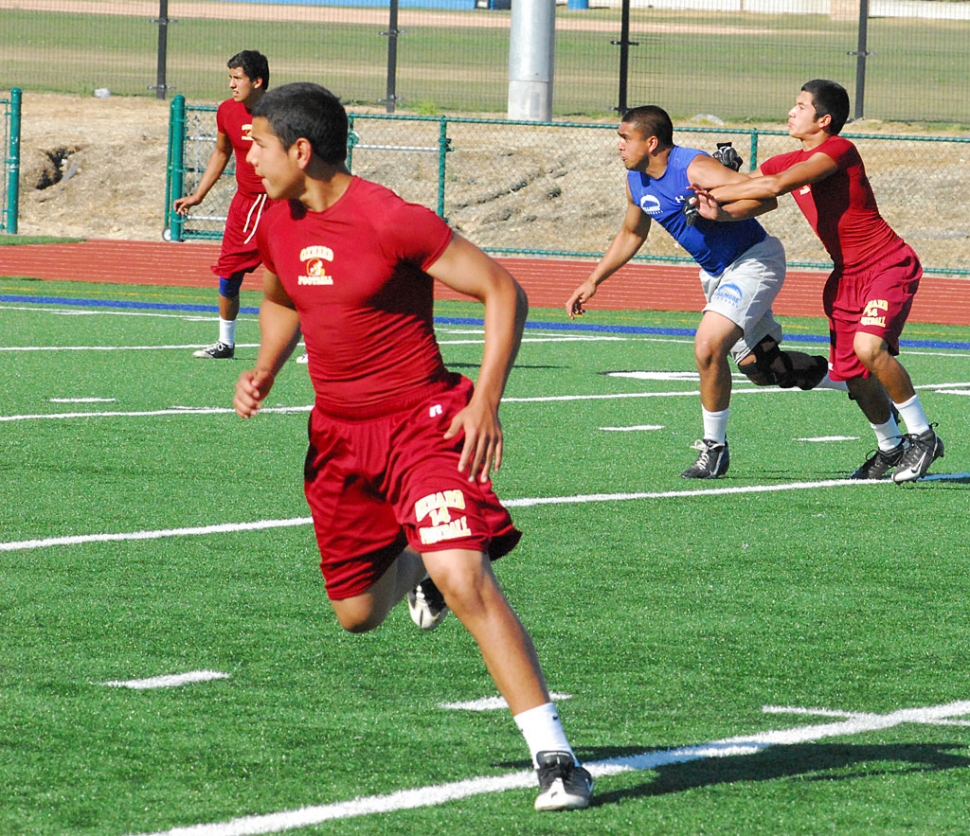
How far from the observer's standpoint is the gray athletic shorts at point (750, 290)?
10.2m

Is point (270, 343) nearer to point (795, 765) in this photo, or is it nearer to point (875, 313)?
point (795, 765)

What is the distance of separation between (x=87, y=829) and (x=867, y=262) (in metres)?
6.57

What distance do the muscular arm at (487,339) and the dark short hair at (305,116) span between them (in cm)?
39

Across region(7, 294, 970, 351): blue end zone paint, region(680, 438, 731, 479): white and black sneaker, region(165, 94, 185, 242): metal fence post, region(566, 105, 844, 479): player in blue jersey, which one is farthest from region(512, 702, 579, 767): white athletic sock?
region(165, 94, 185, 242): metal fence post

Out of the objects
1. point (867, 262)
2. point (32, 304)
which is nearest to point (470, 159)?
point (32, 304)

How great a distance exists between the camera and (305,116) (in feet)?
16.6

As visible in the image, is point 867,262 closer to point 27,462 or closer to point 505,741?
point 27,462

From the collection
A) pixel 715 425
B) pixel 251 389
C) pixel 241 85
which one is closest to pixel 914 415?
pixel 715 425

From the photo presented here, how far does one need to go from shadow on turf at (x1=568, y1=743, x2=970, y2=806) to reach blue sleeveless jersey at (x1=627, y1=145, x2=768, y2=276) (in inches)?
208

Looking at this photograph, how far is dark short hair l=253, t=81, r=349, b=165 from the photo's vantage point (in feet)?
16.6

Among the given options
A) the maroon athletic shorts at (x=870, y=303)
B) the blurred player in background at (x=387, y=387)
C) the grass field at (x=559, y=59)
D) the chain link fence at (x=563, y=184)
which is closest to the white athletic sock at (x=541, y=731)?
the blurred player in background at (x=387, y=387)

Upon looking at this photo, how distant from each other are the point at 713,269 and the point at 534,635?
429 centimetres

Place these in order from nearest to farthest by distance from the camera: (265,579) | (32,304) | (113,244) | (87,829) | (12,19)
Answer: (87,829) < (265,579) < (32,304) < (113,244) < (12,19)

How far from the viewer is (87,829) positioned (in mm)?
4449
